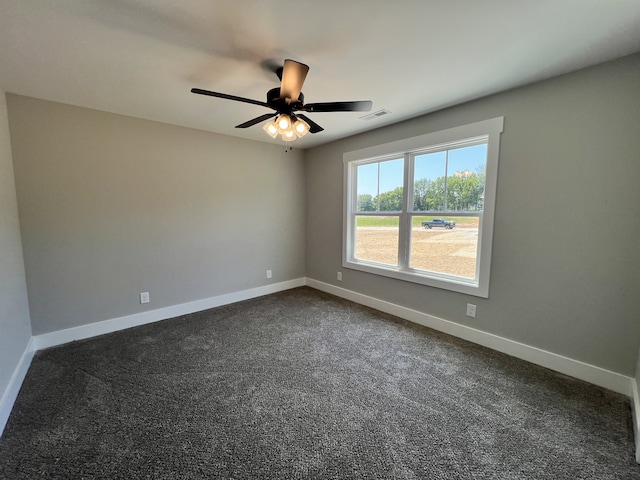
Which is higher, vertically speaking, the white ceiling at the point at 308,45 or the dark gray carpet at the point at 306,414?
the white ceiling at the point at 308,45

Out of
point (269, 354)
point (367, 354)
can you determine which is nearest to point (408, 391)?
point (367, 354)

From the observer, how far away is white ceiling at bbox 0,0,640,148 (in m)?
1.39

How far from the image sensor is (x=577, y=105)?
6.59 ft

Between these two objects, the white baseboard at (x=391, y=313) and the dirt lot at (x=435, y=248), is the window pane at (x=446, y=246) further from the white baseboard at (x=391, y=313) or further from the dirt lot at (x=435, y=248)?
the white baseboard at (x=391, y=313)

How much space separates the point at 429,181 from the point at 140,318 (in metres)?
3.81

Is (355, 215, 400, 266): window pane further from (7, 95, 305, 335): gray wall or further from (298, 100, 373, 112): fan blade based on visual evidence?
(298, 100, 373, 112): fan blade

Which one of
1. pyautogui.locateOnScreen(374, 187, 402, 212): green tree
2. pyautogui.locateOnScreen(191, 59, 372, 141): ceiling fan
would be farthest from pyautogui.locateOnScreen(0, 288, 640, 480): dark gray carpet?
pyautogui.locateOnScreen(191, 59, 372, 141): ceiling fan

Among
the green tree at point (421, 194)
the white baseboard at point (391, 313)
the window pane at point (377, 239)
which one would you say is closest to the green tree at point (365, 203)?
the window pane at point (377, 239)

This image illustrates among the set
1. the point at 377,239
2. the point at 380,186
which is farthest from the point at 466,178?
the point at 377,239

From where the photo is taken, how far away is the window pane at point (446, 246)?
2.75 metres

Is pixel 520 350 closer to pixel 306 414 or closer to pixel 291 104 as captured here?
pixel 306 414

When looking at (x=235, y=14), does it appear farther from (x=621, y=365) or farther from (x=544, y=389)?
(x=621, y=365)

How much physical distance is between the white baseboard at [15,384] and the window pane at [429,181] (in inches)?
151

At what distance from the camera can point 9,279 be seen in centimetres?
204
